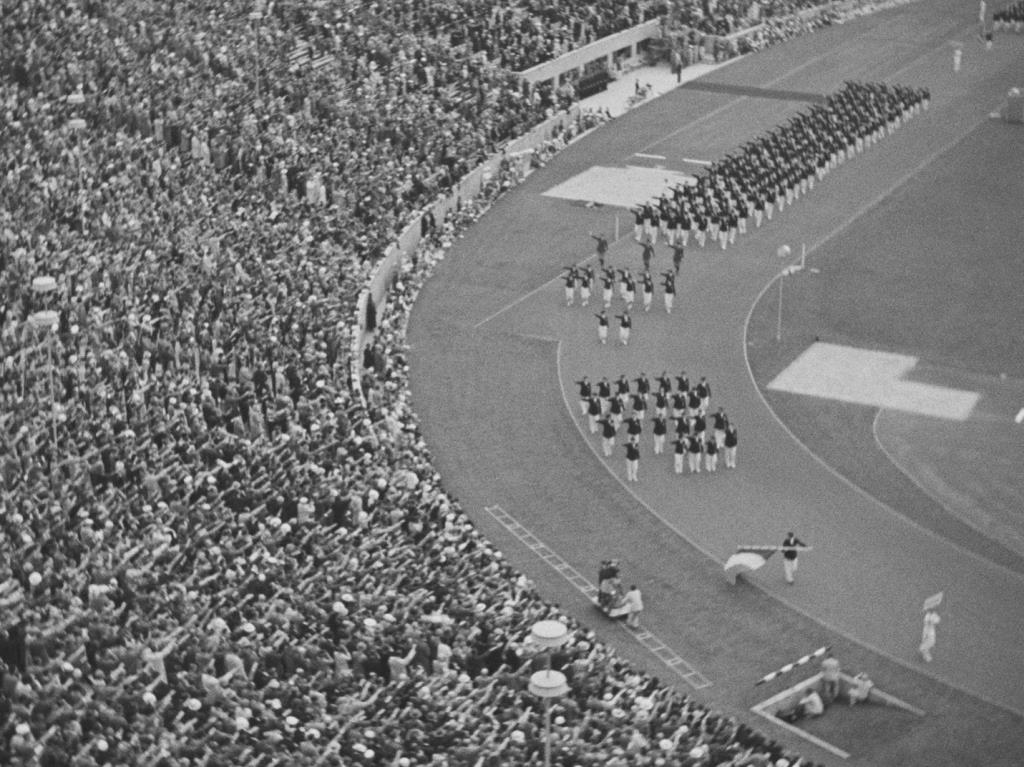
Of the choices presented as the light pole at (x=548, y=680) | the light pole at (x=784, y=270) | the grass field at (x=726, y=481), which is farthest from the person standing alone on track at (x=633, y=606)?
the light pole at (x=784, y=270)

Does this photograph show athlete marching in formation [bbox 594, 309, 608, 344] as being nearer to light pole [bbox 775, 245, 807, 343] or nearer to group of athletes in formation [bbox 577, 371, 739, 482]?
group of athletes in formation [bbox 577, 371, 739, 482]

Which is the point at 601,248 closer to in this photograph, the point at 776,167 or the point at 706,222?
the point at 706,222

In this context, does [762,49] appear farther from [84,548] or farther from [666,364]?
[84,548]

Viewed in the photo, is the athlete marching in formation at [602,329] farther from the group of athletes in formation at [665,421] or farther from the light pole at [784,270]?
the light pole at [784,270]

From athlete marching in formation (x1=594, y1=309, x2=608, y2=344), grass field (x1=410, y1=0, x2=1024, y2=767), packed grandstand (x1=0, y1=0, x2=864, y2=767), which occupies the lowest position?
grass field (x1=410, y1=0, x2=1024, y2=767)

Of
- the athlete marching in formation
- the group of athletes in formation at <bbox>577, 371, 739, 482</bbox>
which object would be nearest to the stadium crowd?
the athlete marching in formation

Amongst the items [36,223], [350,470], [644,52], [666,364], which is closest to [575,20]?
[644,52]

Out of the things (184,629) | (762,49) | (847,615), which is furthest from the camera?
(762,49)
